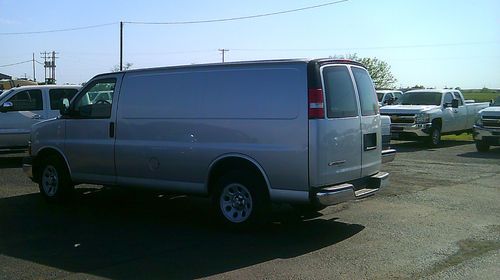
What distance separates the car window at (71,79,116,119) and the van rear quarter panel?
345 millimetres

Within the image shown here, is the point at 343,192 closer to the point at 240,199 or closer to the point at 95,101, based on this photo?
the point at 240,199

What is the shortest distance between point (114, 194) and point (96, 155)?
179cm

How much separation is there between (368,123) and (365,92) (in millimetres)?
454

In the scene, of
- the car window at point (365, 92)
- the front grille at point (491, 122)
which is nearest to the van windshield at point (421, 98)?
the front grille at point (491, 122)

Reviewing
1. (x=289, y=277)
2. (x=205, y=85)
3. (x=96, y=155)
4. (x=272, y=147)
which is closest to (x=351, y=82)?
(x=272, y=147)

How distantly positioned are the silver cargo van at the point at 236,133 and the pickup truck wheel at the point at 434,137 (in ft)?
42.8

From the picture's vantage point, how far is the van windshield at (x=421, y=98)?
844 inches

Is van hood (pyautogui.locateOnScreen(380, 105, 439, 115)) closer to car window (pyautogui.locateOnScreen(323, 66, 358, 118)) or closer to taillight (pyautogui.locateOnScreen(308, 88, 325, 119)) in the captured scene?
car window (pyautogui.locateOnScreen(323, 66, 358, 118))

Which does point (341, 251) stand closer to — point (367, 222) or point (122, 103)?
point (367, 222)

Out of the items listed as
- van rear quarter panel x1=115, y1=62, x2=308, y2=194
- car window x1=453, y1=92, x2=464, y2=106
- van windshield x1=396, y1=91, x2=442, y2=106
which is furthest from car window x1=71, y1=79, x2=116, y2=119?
car window x1=453, y1=92, x2=464, y2=106

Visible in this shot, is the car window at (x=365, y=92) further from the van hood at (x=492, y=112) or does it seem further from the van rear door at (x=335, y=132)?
the van hood at (x=492, y=112)

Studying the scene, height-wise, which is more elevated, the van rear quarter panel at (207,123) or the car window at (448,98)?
the car window at (448,98)

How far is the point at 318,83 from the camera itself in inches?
267

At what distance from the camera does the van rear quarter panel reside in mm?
6836
